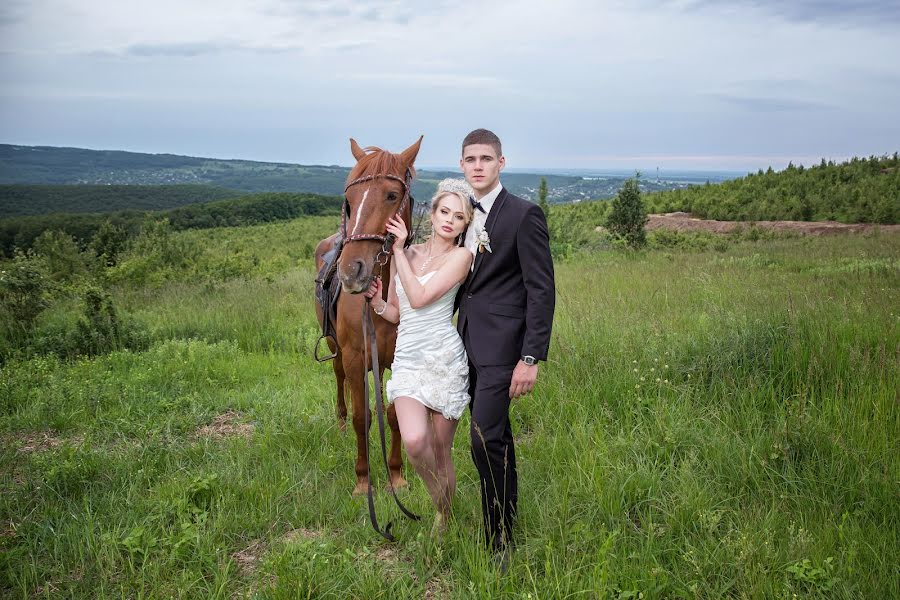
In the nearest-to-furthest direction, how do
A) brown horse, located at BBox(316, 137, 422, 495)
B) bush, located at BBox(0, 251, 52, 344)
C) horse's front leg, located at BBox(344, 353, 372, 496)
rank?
brown horse, located at BBox(316, 137, 422, 495) < horse's front leg, located at BBox(344, 353, 372, 496) < bush, located at BBox(0, 251, 52, 344)

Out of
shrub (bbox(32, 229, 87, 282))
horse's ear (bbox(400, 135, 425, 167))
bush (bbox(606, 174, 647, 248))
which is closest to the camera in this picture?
horse's ear (bbox(400, 135, 425, 167))

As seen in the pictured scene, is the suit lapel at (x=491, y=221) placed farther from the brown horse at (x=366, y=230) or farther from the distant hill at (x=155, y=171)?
the distant hill at (x=155, y=171)

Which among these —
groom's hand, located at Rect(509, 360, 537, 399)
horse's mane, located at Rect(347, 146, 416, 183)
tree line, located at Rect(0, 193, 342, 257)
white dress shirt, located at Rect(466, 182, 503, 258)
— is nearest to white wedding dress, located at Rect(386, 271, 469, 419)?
white dress shirt, located at Rect(466, 182, 503, 258)

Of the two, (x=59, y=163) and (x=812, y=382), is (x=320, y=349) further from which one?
(x=59, y=163)

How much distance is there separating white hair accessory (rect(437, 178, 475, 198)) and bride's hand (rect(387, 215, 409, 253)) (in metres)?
0.28

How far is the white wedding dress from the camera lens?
9.64ft

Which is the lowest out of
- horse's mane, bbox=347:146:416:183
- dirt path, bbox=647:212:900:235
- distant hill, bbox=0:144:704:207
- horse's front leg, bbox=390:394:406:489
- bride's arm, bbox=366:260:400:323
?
horse's front leg, bbox=390:394:406:489

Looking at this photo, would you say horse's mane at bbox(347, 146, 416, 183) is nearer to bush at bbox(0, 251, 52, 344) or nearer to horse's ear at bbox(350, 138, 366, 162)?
horse's ear at bbox(350, 138, 366, 162)

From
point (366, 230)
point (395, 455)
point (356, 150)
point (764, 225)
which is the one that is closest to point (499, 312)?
point (366, 230)

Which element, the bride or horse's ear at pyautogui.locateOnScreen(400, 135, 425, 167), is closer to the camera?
the bride

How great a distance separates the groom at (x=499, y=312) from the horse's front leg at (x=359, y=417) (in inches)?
49.6

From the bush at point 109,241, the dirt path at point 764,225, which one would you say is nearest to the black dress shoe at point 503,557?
the dirt path at point 764,225

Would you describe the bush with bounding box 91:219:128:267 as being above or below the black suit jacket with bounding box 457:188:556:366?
below

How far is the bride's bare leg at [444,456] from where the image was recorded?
119 inches
